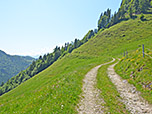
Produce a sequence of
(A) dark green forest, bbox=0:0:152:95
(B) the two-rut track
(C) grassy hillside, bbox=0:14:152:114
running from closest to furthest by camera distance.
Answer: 1. (B) the two-rut track
2. (C) grassy hillside, bbox=0:14:152:114
3. (A) dark green forest, bbox=0:0:152:95

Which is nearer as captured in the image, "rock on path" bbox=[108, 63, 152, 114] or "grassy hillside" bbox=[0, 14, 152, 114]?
"rock on path" bbox=[108, 63, 152, 114]

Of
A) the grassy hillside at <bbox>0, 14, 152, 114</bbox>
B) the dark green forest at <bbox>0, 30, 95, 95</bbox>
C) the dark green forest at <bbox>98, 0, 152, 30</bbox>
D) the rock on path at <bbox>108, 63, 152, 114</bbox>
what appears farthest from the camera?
the dark green forest at <bbox>98, 0, 152, 30</bbox>

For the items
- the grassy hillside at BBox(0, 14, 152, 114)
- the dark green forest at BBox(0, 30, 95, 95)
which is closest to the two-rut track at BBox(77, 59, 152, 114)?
the grassy hillside at BBox(0, 14, 152, 114)

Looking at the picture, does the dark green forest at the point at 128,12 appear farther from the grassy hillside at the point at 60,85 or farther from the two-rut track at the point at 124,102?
the two-rut track at the point at 124,102

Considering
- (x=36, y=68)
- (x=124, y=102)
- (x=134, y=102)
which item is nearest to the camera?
(x=134, y=102)

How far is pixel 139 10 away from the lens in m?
160

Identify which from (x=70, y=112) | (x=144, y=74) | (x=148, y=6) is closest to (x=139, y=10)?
(x=148, y=6)

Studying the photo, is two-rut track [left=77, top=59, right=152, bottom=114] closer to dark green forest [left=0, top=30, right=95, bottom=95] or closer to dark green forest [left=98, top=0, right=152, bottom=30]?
dark green forest [left=0, top=30, right=95, bottom=95]

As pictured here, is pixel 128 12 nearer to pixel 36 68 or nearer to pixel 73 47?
pixel 73 47

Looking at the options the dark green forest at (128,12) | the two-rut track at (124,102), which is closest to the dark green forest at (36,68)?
the dark green forest at (128,12)

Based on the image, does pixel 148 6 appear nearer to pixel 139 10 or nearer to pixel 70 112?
pixel 139 10

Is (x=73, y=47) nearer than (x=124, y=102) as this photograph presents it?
No

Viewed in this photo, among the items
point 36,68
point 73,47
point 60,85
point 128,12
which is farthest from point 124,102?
point 128,12

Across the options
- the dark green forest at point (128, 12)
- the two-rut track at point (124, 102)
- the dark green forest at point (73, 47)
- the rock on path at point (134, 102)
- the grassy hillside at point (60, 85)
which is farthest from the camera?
the dark green forest at point (128, 12)
